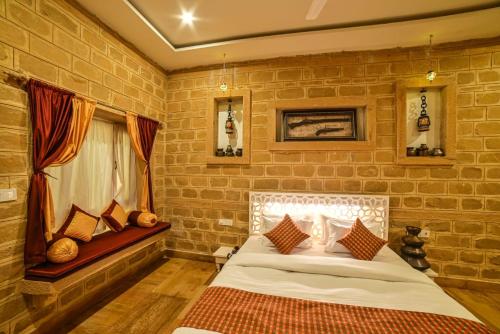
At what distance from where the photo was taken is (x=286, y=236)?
7.77 ft

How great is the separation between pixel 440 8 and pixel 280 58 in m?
1.71

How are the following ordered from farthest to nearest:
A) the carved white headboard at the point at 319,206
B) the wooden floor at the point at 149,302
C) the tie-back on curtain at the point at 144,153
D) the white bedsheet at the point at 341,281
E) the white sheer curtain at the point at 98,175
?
the tie-back on curtain at the point at 144,153 → the carved white headboard at the point at 319,206 → the white sheer curtain at the point at 98,175 → the wooden floor at the point at 149,302 → the white bedsheet at the point at 341,281

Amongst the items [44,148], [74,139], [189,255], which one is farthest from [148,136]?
[189,255]

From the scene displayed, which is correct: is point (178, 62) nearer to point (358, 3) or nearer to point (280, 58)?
point (280, 58)

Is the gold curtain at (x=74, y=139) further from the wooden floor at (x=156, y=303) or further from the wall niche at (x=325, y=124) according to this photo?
the wall niche at (x=325, y=124)

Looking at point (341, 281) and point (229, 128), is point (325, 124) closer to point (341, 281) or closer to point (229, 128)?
point (229, 128)

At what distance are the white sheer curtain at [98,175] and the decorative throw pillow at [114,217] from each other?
140mm

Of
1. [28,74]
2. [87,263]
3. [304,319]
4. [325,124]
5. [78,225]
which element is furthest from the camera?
[325,124]

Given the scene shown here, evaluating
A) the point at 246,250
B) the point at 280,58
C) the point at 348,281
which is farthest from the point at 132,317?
the point at 280,58

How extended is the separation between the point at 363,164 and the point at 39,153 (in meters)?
3.35

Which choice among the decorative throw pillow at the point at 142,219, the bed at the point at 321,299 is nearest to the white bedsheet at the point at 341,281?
the bed at the point at 321,299

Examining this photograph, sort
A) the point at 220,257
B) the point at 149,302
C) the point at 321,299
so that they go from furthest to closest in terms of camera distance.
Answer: the point at 220,257 → the point at 149,302 → the point at 321,299

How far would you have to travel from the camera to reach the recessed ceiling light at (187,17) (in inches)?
89.7

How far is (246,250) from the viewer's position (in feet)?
7.71
